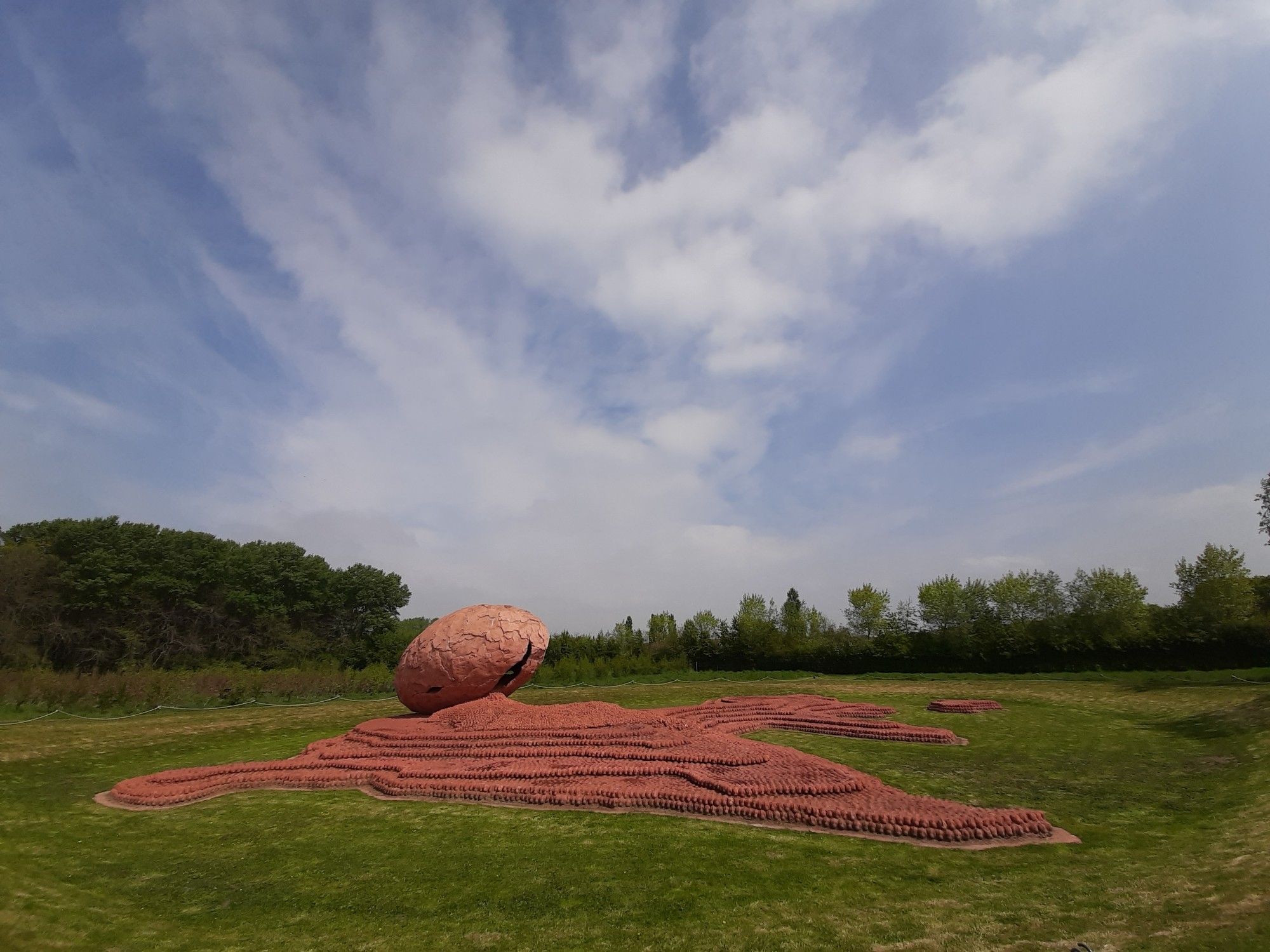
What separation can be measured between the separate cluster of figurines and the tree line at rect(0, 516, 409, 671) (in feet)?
102

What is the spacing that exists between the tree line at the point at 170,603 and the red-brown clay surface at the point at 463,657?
29400 millimetres

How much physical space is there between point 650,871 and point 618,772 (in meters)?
4.69

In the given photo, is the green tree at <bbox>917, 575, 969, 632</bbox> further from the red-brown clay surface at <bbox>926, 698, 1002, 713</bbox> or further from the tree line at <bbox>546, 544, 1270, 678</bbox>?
the red-brown clay surface at <bbox>926, 698, 1002, 713</bbox>

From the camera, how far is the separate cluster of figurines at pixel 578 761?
30.8 feet

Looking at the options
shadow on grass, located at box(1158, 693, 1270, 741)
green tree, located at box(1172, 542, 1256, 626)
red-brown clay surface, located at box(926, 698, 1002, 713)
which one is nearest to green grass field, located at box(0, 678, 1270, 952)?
shadow on grass, located at box(1158, 693, 1270, 741)

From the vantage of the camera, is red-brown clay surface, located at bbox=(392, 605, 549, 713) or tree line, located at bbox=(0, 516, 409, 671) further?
tree line, located at bbox=(0, 516, 409, 671)

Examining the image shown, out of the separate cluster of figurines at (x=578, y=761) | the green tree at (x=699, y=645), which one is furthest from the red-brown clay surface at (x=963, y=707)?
the green tree at (x=699, y=645)

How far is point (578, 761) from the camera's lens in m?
13.0

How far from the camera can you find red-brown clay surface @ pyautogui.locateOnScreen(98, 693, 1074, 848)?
9078 mm

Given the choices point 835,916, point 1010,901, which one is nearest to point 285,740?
point 835,916

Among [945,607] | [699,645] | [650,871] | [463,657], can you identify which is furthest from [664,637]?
[650,871]

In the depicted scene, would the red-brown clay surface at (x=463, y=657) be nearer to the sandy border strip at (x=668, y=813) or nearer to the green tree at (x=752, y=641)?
the sandy border strip at (x=668, y=813)

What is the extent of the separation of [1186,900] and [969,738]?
11.0 metres

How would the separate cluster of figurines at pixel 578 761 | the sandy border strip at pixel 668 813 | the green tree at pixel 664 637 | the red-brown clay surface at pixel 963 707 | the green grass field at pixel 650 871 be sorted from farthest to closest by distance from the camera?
1. the green tree at pixel 664 637
2. the red-brown clay surface at pixel 963 707
3. the separate cluster of figurines at pixel 578 761
4. the sandy border strip at pixel 668 813
5. the green grass field at pixel 650 871
